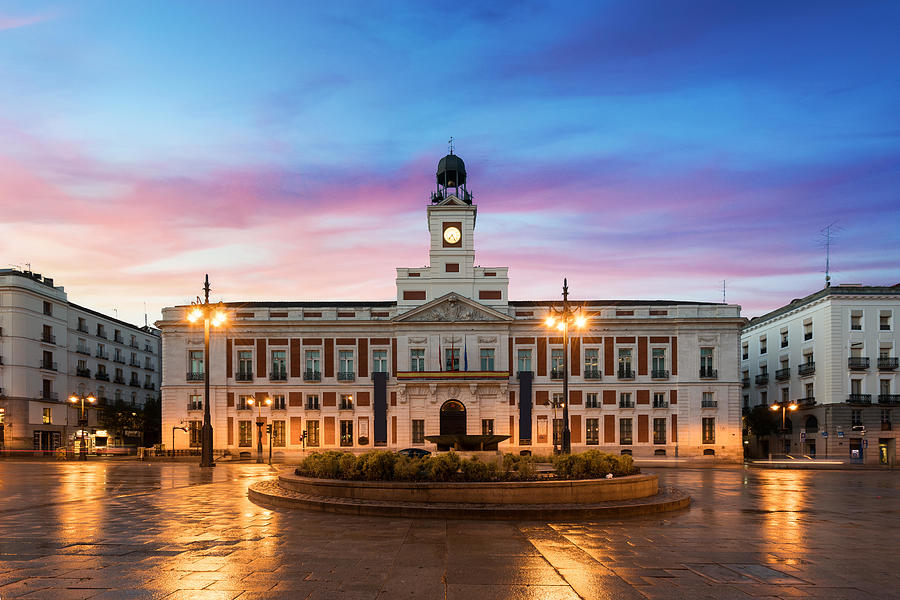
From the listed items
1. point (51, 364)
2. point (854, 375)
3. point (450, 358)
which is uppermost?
point (450, 358)

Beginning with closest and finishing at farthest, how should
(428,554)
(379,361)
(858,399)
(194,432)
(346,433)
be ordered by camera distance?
(428,554), (858,399), (346,433), (194,432), (379,361)

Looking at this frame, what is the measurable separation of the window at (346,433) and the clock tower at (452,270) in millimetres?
11250

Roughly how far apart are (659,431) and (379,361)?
24.7m

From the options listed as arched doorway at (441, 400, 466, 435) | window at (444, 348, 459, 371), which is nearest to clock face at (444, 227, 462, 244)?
window at (444, 348, 459, 371)

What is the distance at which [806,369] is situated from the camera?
63.9 metres

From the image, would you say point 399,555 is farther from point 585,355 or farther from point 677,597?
point 585,355

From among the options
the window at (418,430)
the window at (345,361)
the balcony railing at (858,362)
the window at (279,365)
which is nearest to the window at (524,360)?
the window at (418,430)

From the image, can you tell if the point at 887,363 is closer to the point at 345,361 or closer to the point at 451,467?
the point at 345,361

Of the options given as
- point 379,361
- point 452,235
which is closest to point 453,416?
point 379,361

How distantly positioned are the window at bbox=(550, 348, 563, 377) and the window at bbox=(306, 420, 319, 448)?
20.9 m

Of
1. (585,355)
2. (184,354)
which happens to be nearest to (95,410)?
(184,354)

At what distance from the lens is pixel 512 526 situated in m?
16.2

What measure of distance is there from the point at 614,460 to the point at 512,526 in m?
6.13

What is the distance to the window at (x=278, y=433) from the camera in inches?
2499
